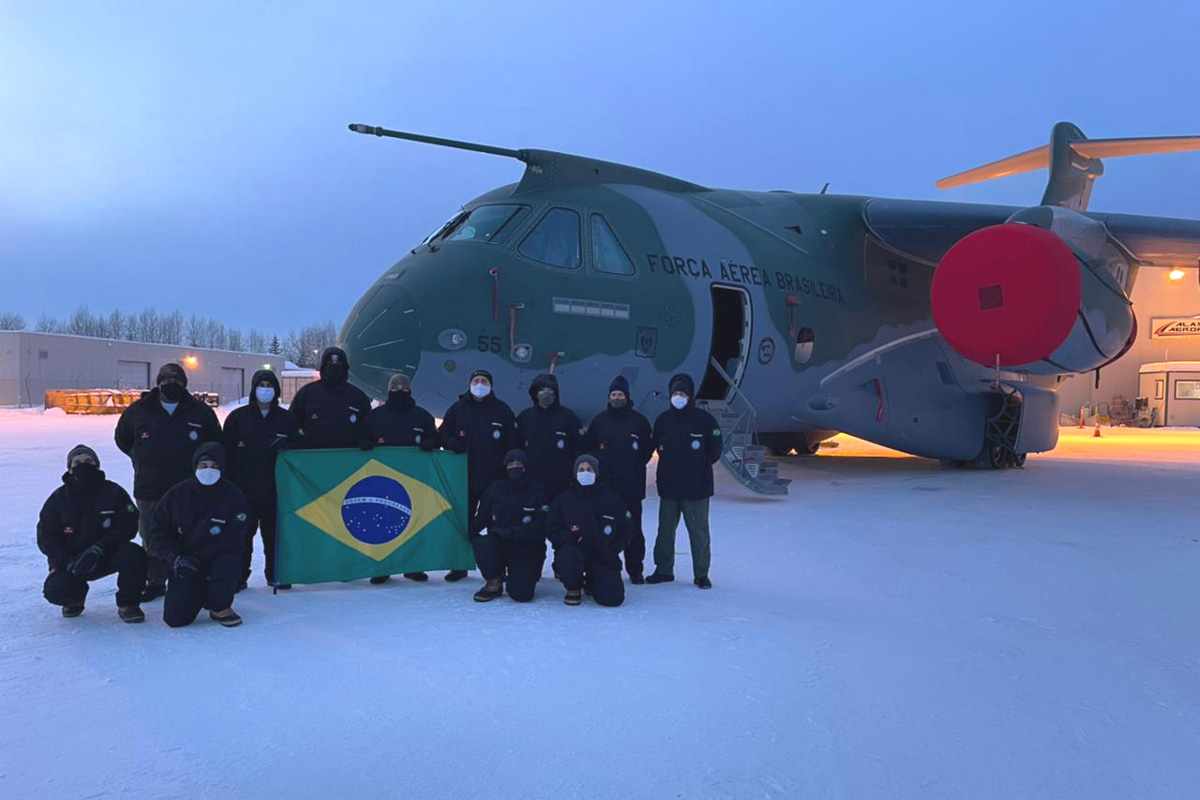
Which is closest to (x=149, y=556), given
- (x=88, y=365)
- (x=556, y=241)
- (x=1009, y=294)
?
(x=556, y=241)

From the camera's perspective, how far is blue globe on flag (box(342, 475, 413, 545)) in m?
6.25

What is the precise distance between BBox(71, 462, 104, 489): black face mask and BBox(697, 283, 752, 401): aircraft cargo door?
752 cm

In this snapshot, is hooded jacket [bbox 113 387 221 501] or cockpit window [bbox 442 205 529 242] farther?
cockpit window [bbox 442 205 529 242]

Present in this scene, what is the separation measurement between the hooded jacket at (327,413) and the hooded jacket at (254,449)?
1.16ft

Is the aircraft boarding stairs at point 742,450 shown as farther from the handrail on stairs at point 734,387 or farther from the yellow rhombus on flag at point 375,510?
the yellow rhombus on flag at point 375,510

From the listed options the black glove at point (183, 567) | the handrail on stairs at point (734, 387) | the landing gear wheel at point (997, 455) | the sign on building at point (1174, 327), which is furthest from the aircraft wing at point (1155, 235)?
the sign on building at point (1174, 327)

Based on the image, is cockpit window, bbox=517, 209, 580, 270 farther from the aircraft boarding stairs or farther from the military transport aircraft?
the aircraft boarding stairs

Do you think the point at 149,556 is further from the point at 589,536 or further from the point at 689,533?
the point at 689,533

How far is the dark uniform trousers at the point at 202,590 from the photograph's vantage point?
195 inches

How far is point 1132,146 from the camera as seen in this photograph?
16250 mm

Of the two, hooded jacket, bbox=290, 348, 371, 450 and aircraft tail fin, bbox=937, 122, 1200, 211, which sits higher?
aircraft tail fin, bbox=937, 122, 1200, 211

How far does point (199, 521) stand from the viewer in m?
5.14

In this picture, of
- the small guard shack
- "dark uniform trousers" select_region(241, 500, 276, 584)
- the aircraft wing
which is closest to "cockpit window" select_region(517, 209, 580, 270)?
"dark uniform trousers" select_region(241, 500, 276, 584)

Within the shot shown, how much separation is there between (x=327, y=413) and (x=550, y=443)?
185 cm
